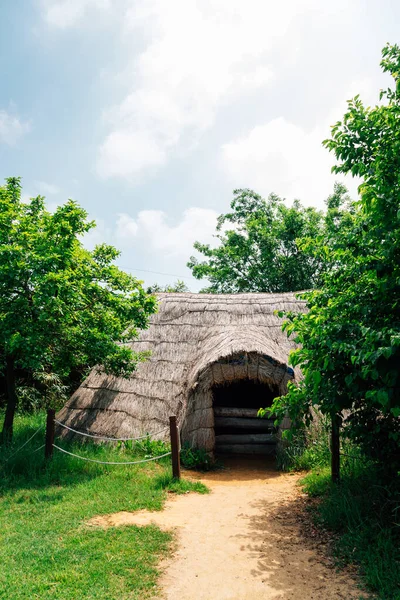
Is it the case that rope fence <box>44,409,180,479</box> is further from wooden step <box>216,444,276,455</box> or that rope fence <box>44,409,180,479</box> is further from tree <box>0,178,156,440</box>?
wooden step <box>216,444,276,455</box>

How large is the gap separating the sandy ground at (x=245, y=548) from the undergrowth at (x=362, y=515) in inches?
7.7

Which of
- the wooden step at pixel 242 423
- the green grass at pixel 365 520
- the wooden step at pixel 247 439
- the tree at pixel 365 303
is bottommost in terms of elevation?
the green grass at pixel 365 520

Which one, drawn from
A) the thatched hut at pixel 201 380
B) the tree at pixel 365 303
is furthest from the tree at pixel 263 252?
the tree at pixel 365 303

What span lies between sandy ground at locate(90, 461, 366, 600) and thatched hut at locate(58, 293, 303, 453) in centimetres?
185

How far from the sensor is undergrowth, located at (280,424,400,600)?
4.19 meters

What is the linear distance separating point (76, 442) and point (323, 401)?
537 cm

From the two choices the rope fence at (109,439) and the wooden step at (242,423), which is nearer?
Result: the rope fence at (109,439)

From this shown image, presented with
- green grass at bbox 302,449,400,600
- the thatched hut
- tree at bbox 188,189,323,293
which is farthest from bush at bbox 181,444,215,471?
tree at bbox 188,189,323,293

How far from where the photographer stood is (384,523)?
4.95 metres

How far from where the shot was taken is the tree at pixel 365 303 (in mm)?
4176

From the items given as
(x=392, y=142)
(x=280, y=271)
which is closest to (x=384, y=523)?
(x=392, y=142)

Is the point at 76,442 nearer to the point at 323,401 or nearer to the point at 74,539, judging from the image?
the point at 74,539

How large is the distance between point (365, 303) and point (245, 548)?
305cm

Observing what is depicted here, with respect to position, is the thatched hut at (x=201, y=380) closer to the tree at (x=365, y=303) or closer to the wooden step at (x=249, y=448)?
the wooden step at (x=249, y=448)
